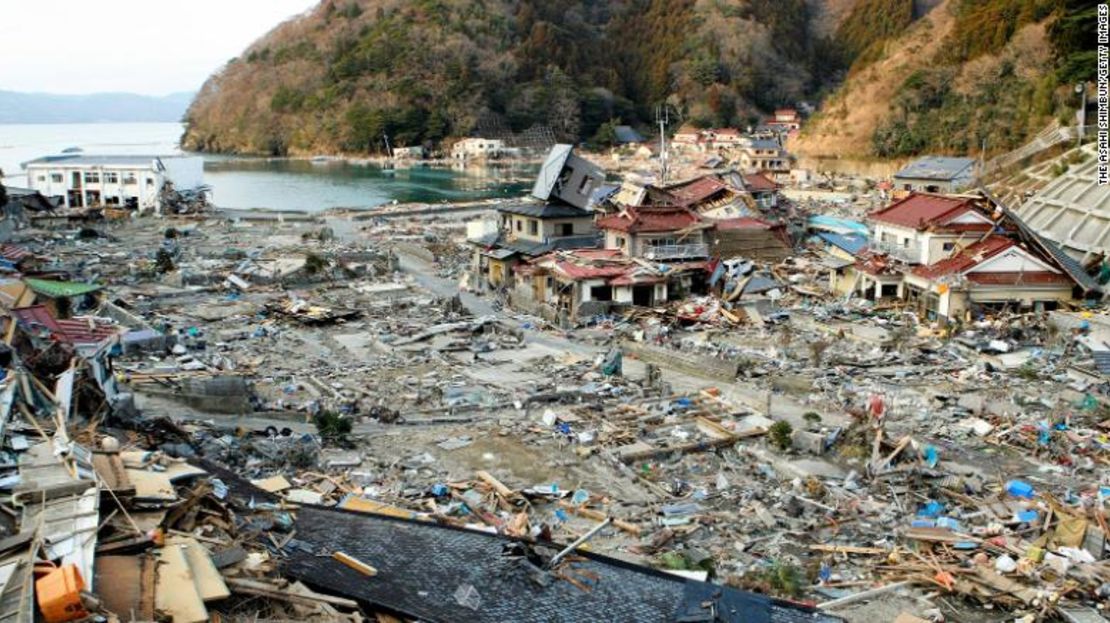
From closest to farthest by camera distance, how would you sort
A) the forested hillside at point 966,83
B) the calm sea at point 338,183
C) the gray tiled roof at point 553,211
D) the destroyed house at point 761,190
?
the gray tiled roof at point 553,211
the destroyed house at point 761,190
the forested hillside at point 966,83
the calm sea at point 338,183

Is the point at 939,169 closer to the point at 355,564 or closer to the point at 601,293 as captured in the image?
the point at 601,293

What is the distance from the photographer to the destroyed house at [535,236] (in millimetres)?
31688

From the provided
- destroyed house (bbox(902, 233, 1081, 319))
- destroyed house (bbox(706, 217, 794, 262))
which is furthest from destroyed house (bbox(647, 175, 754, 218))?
destroyed house (bbox(902, 233, 1081, 319))

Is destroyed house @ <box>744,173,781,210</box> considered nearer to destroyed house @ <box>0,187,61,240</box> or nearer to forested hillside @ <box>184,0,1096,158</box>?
forested hillside @ <box>184,0,1096,158</box>

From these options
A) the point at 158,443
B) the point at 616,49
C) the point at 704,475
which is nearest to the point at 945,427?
the point at 704,475

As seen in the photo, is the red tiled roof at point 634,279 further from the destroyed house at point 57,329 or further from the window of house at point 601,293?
the destroyed house at point 57,329

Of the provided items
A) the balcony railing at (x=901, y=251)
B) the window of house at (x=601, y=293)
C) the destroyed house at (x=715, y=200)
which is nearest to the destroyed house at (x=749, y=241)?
the destroyed house at (x=715, y=200)

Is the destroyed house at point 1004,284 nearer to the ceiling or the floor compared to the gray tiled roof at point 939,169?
nearer to the floor

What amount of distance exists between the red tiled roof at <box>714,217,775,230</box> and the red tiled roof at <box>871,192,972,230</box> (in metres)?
4.45

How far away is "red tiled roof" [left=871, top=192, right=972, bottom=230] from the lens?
27.7m

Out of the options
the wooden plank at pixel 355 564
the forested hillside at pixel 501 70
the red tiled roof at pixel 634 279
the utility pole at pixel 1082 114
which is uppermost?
the forested hillside at pixel 501 70

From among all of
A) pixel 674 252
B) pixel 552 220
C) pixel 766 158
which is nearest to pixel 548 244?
pixel 552 220

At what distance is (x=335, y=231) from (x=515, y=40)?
281 ft

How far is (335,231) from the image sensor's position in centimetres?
4956
